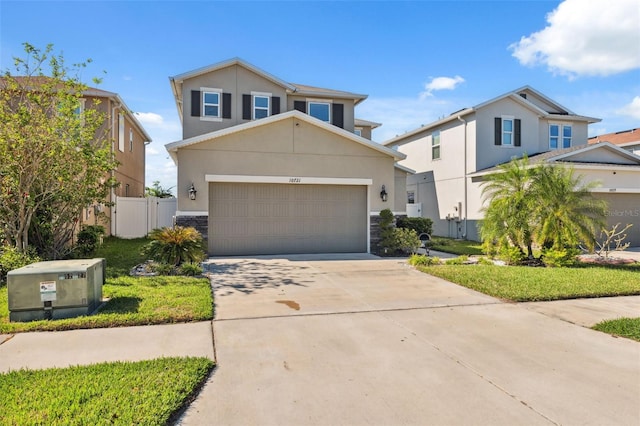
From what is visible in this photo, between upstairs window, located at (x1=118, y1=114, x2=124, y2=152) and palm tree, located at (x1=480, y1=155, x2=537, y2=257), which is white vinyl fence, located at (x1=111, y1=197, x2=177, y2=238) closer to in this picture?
upstairs window, located at (x1=118, y1=114, x2=124, y2=152)

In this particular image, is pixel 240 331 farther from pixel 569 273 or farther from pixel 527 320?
pixel 569 273

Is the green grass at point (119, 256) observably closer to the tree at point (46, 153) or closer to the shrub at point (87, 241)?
the shrub at point (87, 241)

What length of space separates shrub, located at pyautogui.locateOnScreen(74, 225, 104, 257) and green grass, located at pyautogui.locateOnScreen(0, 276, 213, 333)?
322cm

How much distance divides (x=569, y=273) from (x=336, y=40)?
32.5 feet

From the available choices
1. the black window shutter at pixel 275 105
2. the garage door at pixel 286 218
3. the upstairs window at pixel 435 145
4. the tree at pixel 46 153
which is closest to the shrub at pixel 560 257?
the garage door at pixel 286 218

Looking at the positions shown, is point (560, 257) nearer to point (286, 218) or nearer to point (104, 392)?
point (286, 218)

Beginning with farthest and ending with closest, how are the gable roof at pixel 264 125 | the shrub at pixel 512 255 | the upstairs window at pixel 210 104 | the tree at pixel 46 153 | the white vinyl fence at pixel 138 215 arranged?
the white vinyl fence at pixel 138 215 < the upstairs window at pixel 210 104 < the gable roof at pixel 264 125 < the shrub at pixel 512 255 < the tree at pixel 46 153

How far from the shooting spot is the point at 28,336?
16.5 ft

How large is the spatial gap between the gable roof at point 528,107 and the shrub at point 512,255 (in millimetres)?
9040

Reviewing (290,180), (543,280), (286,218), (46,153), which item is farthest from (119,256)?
(543,280)

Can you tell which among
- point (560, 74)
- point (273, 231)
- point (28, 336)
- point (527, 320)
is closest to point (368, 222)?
point (273, 231)

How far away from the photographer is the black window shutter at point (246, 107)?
1650 cm

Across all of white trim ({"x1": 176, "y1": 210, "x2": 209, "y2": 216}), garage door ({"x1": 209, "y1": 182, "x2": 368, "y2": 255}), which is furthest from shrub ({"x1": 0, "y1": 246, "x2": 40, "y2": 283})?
garage door ({"x1": 209, "y1": 182, "x2": 368, "y2": 255})

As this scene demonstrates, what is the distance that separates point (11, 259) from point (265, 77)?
1160 centimetres
